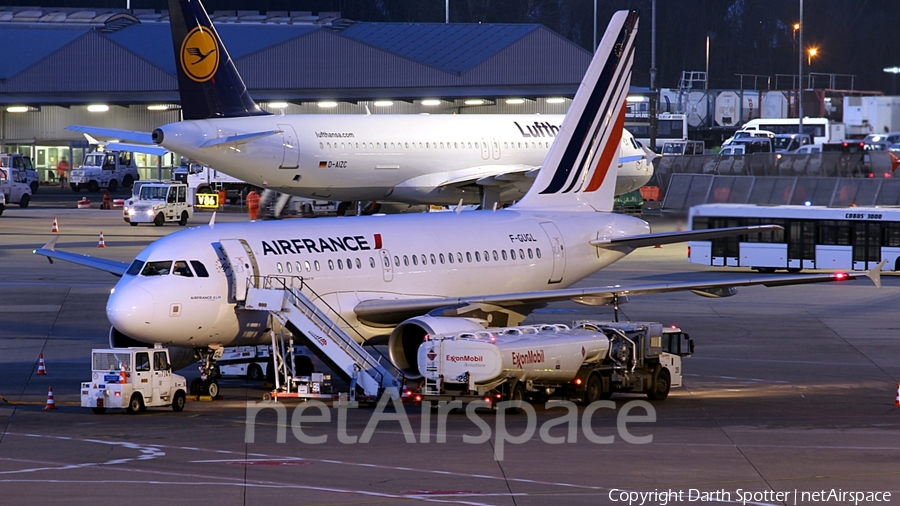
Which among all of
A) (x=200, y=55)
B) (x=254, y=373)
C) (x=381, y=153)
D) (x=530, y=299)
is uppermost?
(x=200, y=55)

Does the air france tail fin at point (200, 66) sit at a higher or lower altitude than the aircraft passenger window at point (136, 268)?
higher

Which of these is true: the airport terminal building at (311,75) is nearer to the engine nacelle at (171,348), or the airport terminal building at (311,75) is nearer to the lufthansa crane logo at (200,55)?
the lufthansa crane logo at (200,55)

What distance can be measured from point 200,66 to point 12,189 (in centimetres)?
3609

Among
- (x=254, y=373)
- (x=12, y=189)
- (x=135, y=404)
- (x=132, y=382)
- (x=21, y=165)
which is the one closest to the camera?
(x=132, y=382)

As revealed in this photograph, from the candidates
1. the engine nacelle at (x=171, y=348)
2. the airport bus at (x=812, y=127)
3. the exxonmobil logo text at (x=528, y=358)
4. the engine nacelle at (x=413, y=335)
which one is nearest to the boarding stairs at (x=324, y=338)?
the engine nacelle at (x=413, y=335)

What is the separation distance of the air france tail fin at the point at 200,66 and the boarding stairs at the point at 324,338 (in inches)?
1290

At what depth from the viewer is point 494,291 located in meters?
36.0

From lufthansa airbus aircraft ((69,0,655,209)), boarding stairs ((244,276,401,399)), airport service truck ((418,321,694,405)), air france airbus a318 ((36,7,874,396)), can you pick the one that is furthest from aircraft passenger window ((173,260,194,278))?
lufthansa airbus aircraft ((69,0,655,209))

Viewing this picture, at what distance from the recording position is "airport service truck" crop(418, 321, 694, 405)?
88.7ft

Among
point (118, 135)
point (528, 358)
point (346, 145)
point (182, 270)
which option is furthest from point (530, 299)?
point (118, 135)

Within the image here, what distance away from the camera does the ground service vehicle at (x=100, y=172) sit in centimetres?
10925

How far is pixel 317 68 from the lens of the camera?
112875mm

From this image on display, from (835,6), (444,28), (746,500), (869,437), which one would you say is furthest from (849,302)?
(835,6)

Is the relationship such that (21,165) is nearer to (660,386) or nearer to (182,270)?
(182,270)
